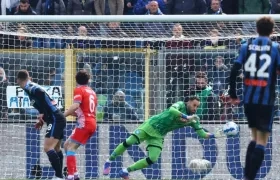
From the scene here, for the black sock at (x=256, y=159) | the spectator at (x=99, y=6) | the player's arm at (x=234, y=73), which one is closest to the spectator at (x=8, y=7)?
the spectator at (x=99, y=6)

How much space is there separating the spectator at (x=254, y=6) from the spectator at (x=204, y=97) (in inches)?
84.9

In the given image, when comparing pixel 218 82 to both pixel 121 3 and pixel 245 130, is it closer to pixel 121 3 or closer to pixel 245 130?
pixel 245 130

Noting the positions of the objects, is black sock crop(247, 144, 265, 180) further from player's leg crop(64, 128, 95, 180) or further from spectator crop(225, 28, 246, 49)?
spectator crop(225, 28, 246, 49)

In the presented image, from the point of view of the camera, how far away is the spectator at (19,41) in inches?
663

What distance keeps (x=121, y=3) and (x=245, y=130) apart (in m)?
3.47

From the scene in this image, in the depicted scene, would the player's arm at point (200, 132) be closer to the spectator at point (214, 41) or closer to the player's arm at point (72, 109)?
the spectator at point (214, 41)

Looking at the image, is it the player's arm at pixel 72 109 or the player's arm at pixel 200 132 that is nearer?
the player's arm at pixel 72 109

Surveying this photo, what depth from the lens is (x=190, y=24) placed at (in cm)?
1683

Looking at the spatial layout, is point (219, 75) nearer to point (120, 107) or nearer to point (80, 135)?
point (120, 107)

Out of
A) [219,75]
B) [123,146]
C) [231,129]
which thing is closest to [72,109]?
[123,146]

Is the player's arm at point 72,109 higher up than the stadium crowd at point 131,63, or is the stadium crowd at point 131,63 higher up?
the stadium crowd at point 131,63

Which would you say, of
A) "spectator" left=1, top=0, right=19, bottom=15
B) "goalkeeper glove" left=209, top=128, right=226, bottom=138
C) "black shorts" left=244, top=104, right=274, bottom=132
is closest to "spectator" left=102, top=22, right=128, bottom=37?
"goalkeeper glove" left=209, top=128, right=226, bottom=138

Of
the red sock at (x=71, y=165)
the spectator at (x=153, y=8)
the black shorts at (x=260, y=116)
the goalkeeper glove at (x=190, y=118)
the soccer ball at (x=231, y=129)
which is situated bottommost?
the red sock at (x=71, y=165)

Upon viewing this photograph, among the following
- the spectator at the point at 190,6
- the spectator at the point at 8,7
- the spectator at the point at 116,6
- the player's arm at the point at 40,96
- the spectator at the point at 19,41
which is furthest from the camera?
the spectator at the point at 8,7
